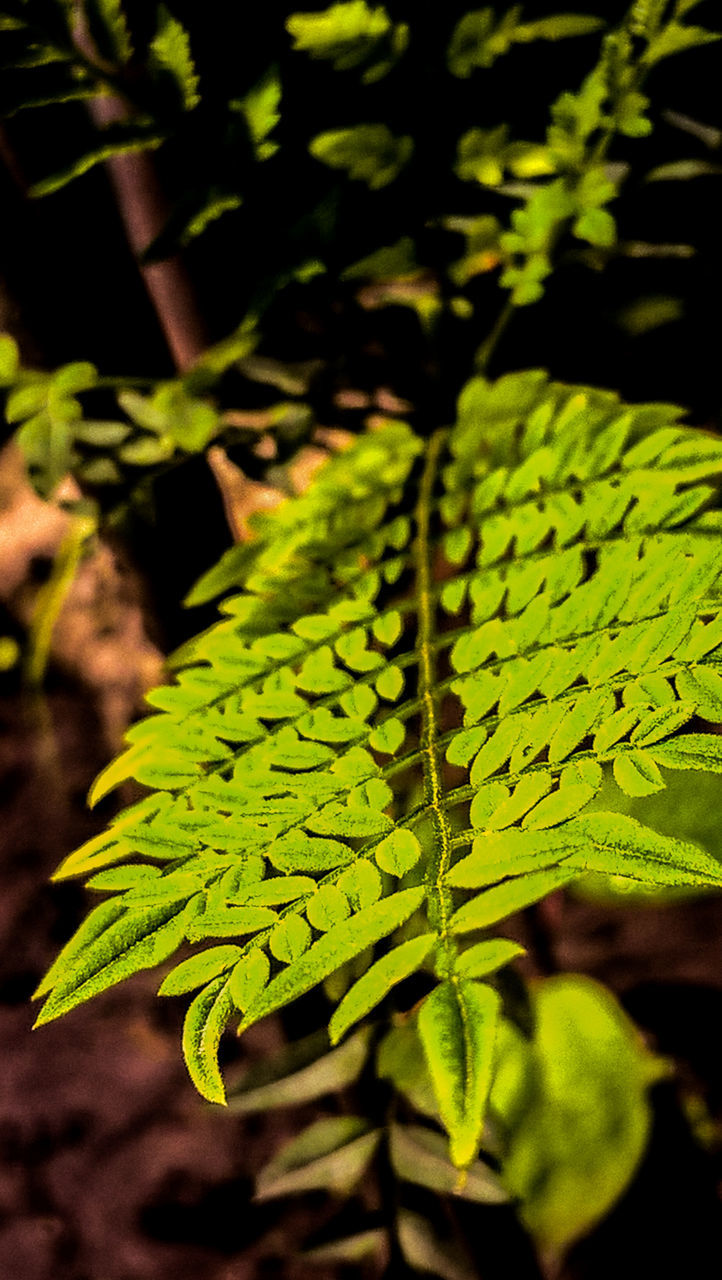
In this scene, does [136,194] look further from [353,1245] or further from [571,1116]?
[571,1116]

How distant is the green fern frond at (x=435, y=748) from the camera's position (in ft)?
1.29

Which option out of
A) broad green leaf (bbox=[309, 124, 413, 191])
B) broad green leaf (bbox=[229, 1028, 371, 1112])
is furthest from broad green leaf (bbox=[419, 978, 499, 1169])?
broad green leaf (bbox=[309, 124, 413, 191])

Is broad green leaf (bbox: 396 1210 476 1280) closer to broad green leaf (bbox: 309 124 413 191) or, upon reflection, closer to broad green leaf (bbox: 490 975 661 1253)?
broad green leaf (bbox: 490 975 661 1253)

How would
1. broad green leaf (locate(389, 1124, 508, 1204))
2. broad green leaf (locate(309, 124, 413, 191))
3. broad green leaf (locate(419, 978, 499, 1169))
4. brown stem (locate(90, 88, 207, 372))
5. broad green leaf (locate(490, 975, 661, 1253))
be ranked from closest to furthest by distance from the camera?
broad green leaf (locate(419, 978, 499, 1169)) → broad green leaf (locate(389, 1124, 508, 1204)) → broad green leaf (locate(309, 124, 413, 191)) → brown stem (locate(90, 88, 207, 372)) → broad green leaf (locate(490, 975, 661, 1253))

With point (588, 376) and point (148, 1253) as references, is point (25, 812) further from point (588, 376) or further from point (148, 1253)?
point (588, 376)

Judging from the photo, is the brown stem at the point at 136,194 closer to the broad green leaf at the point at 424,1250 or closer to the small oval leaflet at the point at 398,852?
the small oval leaflet at the point at 398,852

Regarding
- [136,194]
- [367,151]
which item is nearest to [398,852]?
[367,151]

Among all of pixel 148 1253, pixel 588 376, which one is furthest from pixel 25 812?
pixel 588 376

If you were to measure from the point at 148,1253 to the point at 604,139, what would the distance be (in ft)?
5.00

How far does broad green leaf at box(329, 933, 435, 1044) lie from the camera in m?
0.37

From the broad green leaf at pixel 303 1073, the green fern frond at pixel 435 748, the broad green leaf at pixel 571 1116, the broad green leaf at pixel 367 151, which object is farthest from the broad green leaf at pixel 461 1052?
the broad green leaf at pixel 571 1116

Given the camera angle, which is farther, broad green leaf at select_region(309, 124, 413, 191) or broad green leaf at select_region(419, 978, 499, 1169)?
broad green leaf at select_region(309, 124, 413, 191)

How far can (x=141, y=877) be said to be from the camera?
1.51 ft

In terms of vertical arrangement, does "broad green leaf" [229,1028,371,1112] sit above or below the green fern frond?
below
